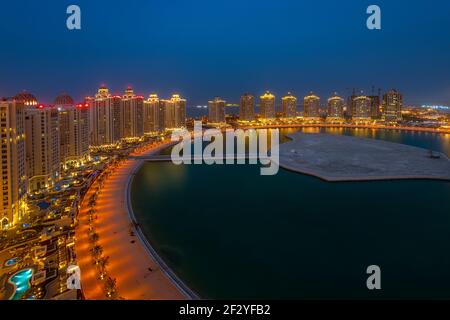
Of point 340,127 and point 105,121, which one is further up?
point 340,127

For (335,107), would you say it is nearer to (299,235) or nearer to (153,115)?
(153,115)

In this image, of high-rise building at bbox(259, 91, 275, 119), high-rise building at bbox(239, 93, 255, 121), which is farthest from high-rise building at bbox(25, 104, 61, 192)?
high-rise building at bbox(259, 91, 275, 119)

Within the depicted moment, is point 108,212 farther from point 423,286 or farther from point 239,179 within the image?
point 423,286

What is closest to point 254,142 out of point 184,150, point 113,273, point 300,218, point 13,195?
point 184,150

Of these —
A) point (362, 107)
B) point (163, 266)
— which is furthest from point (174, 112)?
point (362, 107)

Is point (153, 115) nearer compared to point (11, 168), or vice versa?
point (11, 168)

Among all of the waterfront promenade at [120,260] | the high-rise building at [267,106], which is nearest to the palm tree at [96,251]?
the waterfront promenade at [120,260]

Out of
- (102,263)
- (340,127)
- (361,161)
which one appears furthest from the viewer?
(340,127)
